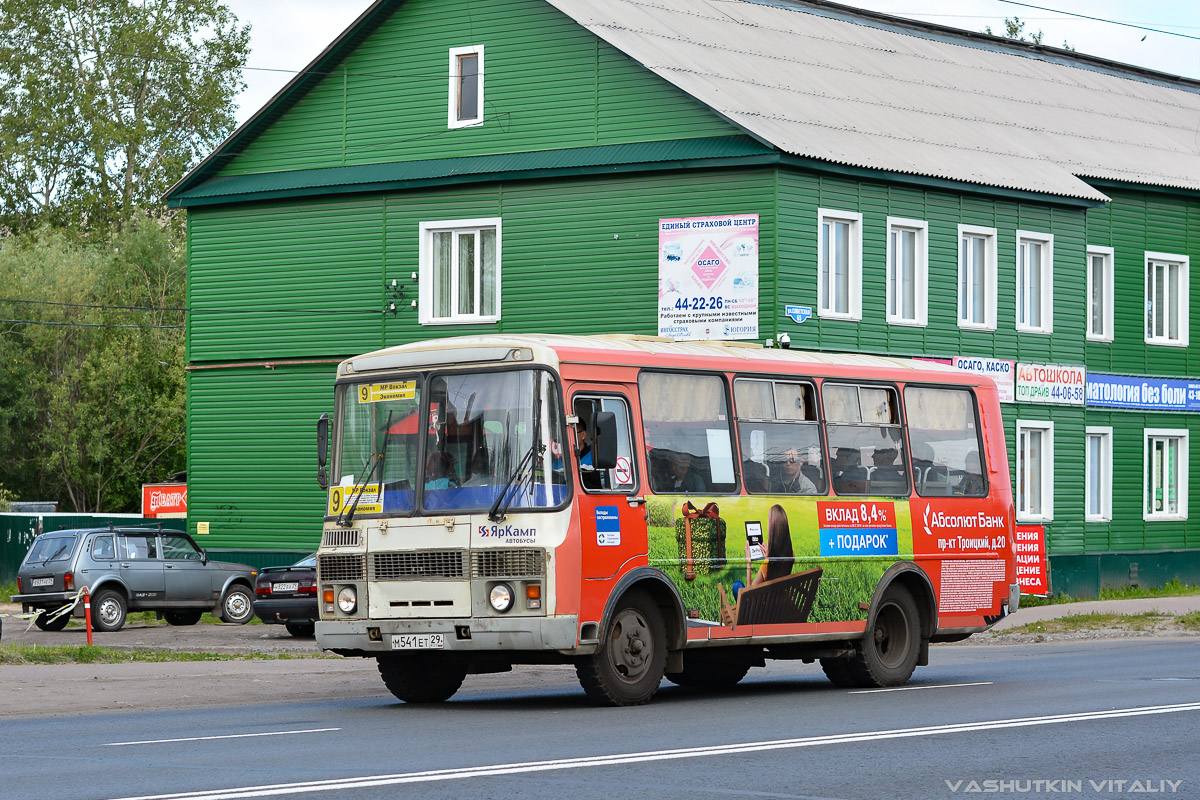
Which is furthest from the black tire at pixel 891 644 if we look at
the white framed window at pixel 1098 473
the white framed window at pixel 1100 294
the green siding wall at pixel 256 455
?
the white framed window at pixel 1100 294

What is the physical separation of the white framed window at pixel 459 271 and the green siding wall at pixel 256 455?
2.66 metres

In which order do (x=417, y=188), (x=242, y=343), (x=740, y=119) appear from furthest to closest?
1. (x=242, y=343)
2. (x=417, y=188)
3. (x=740, y=119)

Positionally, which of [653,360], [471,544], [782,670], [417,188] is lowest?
[782,670]

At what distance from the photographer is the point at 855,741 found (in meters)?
12.0

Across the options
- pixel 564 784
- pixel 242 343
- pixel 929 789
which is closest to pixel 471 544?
pixel 564 784

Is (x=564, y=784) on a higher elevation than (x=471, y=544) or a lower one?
lower

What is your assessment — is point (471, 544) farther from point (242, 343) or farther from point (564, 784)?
point (242, 343)

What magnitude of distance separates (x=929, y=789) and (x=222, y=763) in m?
4.31

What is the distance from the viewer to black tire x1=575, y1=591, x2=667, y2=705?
14641 mm

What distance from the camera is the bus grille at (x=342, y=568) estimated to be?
1530 centimetres

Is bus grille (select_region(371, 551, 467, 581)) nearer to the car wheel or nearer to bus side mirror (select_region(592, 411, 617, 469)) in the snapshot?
bus side mirror (select_region(592, 411, 617, 469))

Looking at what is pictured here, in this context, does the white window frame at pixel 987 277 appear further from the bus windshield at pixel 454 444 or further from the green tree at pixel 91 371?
the green tree at pixel 91 371

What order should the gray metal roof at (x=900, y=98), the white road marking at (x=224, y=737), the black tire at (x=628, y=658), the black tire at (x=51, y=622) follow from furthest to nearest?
the gray metal roof at (x=900, y=98)
the black tire at (x=51, y=622)
the black tire at (x=628, y=658)
the white road marking at (x=224, y=737)

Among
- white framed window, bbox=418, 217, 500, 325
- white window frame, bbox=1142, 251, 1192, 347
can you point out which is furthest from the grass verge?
white window frame, bbox=1142, 251, 1192, 347
